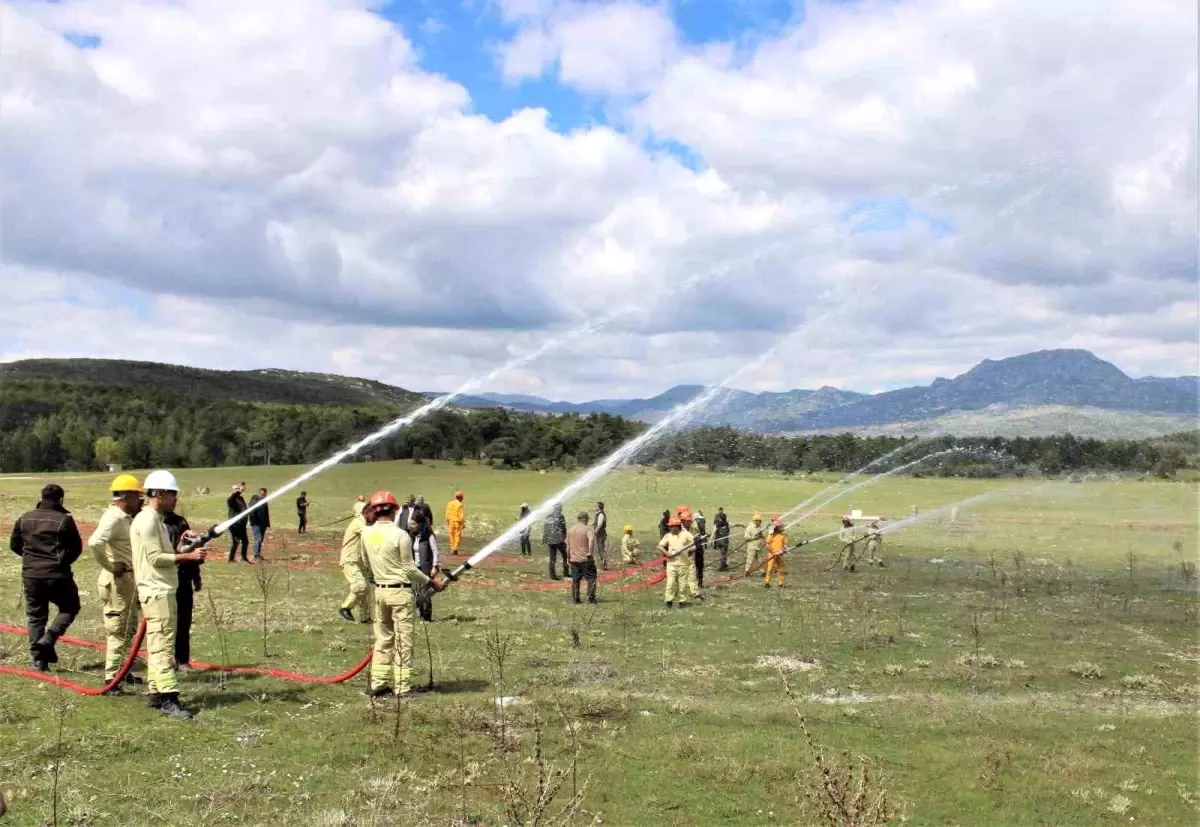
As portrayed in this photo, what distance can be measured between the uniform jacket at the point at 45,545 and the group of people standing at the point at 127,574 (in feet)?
0.04

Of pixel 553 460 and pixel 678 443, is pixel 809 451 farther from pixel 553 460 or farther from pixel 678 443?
pixel 553 460

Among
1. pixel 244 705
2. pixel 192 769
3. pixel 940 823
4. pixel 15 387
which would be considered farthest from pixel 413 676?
pixel 15 387

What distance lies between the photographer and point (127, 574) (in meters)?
11.0

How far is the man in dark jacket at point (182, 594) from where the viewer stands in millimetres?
11742

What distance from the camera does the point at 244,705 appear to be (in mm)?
10930

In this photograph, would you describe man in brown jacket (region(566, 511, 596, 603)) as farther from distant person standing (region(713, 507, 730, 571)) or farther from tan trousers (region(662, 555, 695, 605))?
distant person standing (region(713, 507, 730, 571))

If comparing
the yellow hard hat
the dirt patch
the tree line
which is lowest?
the dirt patch

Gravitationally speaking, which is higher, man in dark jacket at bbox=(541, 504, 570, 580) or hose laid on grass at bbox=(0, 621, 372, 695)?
man in dark jacket at bbox=(541, 504, 570, 580)

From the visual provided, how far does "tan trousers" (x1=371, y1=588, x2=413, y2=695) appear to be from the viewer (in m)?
11.5

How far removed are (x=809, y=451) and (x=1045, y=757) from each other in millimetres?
84970

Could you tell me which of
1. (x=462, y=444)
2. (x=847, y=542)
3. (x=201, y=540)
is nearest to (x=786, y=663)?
(x=201, y=540)

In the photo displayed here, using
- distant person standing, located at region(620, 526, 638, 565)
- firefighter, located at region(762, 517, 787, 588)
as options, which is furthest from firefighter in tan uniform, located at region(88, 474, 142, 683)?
distant person standing, located at region(620, 526, 638, 565)

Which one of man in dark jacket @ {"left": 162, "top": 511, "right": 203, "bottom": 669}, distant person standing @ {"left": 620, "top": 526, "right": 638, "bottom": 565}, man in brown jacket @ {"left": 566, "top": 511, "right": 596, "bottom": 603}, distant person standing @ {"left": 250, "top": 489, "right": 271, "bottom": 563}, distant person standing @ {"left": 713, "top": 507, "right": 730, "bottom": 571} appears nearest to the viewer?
man in dark jacket @ {"left": 162, "top": 511, "right": 203, "bottom": 669}

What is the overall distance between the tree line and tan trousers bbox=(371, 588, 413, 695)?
1163 inches
